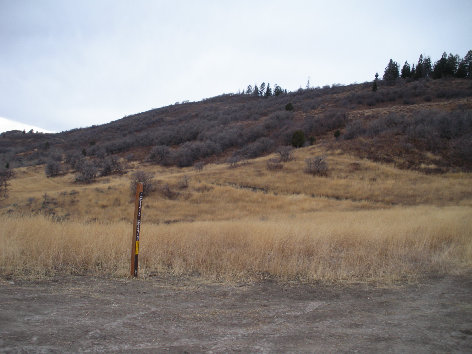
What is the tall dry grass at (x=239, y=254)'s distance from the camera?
590 cm

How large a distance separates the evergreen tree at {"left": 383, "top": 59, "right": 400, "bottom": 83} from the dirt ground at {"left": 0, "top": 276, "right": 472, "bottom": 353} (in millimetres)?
95720

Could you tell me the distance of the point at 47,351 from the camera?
2943mm

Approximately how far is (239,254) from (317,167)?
29.4 meters

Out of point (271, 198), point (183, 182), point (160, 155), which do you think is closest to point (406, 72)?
point (160, 155)

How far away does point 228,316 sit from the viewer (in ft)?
13.1

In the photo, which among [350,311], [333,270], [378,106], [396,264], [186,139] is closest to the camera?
[350,311]

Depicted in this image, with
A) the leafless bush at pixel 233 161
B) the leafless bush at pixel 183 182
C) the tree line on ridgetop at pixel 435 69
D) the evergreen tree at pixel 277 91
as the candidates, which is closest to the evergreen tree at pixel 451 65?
the tree line on ridgetop at pixel 435 69

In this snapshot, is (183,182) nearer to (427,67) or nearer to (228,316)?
(228,316)

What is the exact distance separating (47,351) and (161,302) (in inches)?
65.8

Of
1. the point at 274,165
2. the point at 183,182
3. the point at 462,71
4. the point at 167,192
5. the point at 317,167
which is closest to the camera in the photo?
the point at 167,192

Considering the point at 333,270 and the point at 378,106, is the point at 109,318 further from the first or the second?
the point at 378,106

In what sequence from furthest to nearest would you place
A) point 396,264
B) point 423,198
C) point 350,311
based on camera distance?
point 423,198 → point 396,264 → point 350,311

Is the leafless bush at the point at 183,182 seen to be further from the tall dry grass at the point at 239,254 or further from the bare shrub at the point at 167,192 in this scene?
the tall dry grass at the point at 239,254

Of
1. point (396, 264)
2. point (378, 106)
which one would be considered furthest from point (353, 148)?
point (396, 264)
